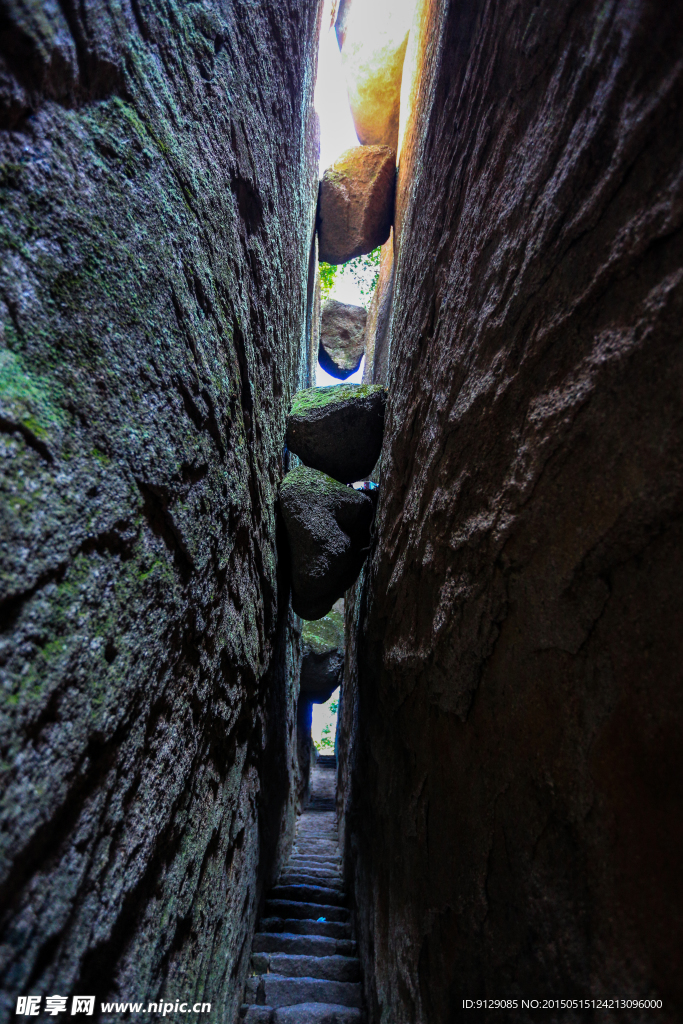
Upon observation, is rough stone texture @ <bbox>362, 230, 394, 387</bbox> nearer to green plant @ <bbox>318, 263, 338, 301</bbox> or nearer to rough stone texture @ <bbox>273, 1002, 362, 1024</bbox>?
green plant @ <bbox>318, 263, 338, 301</bbox>

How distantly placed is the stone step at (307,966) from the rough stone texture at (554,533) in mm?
1411

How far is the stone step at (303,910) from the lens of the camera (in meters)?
3.59

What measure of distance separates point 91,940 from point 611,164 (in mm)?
1785

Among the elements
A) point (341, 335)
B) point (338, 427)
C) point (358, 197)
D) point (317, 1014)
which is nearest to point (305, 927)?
point (317, 1014)

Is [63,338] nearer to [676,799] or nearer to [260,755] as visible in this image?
[676,799]

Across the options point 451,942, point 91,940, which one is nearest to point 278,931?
point 451,942

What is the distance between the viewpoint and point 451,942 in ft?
5.13

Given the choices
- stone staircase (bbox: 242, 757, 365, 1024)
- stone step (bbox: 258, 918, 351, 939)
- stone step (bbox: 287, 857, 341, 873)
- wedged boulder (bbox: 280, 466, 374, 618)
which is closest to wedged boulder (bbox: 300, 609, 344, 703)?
stone step (bbox: 287, 857, 341, 873)

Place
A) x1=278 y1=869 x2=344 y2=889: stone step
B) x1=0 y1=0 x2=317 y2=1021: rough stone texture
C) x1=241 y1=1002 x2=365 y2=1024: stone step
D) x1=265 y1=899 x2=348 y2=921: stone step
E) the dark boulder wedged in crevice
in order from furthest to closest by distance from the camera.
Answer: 1. the dark boulder wedged in crevice
2. x1=278 y1=869 x2=344 y2=889: stone step
3. x1=265 y1=899 x2=348 y2=921: stone step
4. x1=241 y1=1002 x2=365 y2=1024: stone step
5. x1=0 y1=0 x2=317 y2=1021: rough stone texture

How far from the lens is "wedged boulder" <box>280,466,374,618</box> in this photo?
10.0 feet

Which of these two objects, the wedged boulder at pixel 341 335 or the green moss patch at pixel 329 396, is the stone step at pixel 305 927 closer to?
the green moss patch at pixel 329 396

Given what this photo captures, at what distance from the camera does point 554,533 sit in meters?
1.10

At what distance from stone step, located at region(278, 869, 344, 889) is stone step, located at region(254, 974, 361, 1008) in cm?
117

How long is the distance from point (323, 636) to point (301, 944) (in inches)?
205
